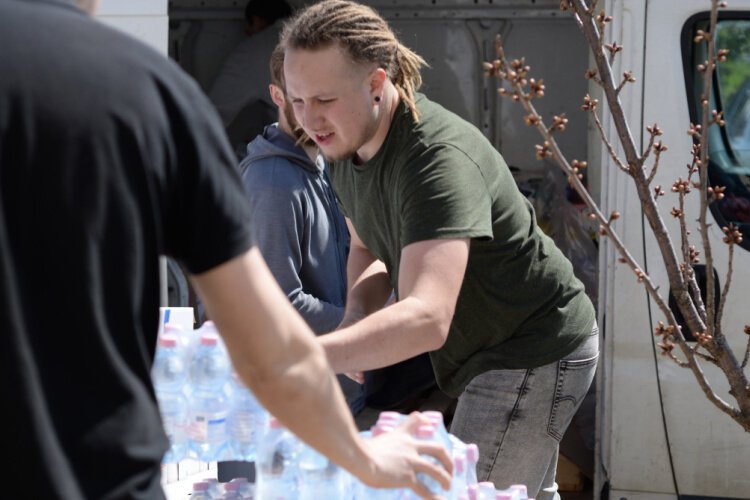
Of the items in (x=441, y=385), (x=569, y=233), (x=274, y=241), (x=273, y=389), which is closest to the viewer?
(x=273, y=389)

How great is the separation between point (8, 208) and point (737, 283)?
10.6 ft

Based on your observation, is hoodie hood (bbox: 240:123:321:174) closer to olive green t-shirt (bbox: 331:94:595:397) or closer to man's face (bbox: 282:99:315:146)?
man's face (bbox: 282:99:315:146)

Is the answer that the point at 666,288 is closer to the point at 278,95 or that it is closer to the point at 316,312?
the point at 316,312

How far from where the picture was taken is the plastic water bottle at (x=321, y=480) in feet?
7.22

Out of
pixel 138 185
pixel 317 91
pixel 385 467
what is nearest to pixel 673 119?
pixel 317 91

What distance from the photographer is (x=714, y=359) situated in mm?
2389

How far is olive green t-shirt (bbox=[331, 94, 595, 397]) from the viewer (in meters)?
2.67

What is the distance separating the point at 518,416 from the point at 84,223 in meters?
1.90

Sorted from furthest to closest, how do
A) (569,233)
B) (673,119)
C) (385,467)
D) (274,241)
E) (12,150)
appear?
(569,233)
(673,119)
(274,241)
(385,467)
(12,150)

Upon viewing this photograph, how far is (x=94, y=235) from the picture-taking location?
4.61 ft

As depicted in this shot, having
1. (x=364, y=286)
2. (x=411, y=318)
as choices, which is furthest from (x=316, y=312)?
(x=411, y=318)

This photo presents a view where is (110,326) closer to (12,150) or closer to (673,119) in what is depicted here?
(12,150)

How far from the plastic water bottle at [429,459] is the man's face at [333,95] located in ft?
3.24

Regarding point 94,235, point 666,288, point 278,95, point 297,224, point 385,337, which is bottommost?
point 666,288
